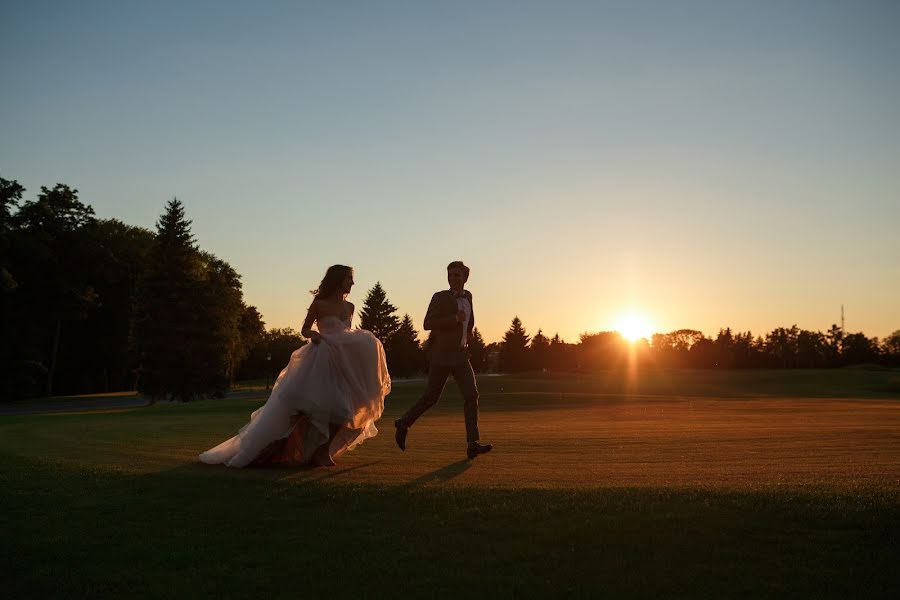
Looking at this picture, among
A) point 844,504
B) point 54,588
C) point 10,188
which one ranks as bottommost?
point 54,588

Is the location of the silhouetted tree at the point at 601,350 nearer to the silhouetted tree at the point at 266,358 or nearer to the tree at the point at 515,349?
the tree at the point at 515,349

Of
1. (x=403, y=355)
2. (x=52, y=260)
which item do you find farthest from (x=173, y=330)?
(x=403, y=355)

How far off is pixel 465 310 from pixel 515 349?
12720 cm

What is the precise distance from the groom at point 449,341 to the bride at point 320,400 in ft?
2.36

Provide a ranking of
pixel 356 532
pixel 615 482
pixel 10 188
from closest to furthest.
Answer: pixel 356 532
pixel 615 482
pixel 10 188

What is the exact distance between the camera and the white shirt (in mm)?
10414

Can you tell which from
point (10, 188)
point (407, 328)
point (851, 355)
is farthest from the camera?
point (407, 328)

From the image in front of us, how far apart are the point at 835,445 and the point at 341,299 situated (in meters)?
6.92

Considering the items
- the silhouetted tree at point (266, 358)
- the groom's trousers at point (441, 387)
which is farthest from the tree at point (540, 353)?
the groom's trousers at point (441, 387)

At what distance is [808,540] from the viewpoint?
208 inches

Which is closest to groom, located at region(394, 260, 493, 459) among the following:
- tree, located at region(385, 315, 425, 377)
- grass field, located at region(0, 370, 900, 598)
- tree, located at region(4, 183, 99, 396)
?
grass field, located at region(0, 370, 900, 598)

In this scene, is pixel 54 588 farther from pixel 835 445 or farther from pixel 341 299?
pixel 835 445

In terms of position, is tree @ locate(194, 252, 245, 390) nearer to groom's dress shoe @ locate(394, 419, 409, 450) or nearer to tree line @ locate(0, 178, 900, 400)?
tree line @ locate(0, 178, 900, 400)

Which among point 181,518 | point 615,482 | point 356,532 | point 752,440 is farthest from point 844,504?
point 752,440
